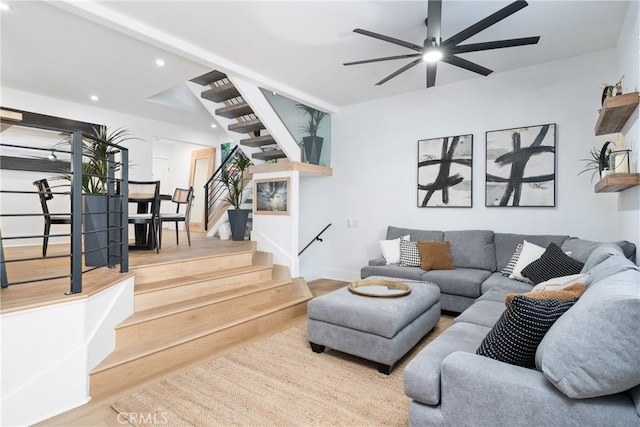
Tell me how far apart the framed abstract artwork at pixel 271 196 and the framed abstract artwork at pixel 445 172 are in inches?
77.4

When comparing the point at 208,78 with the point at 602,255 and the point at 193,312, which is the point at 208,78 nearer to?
the point at 193,312

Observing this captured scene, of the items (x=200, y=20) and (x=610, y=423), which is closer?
(x=610, y=423)

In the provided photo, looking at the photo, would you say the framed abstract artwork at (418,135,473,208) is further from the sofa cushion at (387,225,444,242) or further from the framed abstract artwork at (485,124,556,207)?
the sofa cushion at (387,225,444,242)

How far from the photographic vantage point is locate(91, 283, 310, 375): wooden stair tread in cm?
229

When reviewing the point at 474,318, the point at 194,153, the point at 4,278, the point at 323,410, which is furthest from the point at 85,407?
the point at 194,153

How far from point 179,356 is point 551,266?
3317 mm

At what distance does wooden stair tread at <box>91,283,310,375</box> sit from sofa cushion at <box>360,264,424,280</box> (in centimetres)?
107

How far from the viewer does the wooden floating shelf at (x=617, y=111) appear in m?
2.20

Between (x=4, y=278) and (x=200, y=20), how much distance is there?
2.60 m

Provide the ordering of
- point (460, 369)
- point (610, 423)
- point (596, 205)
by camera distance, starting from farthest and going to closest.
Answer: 1. point (596, 205)
2. point (460, 369)
3. point (610, 423)

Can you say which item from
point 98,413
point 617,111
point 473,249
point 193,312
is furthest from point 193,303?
point 617,111

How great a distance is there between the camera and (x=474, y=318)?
2312 mm

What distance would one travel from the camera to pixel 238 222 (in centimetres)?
553

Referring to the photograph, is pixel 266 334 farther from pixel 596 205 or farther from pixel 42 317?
pixel 596 205
